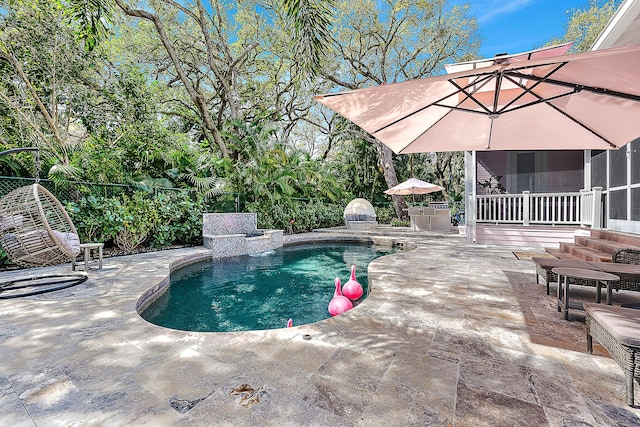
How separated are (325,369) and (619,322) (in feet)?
6.38

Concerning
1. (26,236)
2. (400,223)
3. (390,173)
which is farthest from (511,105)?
(390,173)

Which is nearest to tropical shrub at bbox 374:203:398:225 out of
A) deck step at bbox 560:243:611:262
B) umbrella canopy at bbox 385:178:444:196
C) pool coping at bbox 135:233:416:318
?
A: umbrella canopy at bbox 385:178:444:196

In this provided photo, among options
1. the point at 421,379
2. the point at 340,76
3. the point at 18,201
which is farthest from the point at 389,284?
the point at 340,76

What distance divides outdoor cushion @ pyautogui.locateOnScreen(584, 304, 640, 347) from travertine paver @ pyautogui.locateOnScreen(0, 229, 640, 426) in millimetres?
438

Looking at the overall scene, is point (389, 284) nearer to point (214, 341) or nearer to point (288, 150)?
point (214, 341)

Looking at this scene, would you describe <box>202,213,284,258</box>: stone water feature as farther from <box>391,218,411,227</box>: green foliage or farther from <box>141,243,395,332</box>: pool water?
<box>391,218,411,227</box>: green foliage

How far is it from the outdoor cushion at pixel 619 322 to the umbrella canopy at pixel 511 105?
1.83m

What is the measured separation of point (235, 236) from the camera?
8.89 metres

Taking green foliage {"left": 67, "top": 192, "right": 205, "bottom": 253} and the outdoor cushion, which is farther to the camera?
green foliage {"left": 67, "top": 192, "right": 205, "bottom": 253}

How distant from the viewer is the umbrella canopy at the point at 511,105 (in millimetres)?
2758

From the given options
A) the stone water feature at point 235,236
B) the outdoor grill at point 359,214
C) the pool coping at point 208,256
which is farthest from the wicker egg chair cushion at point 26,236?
the outdoor grill at point 359,214

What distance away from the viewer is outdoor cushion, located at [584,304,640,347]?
165 centimetres

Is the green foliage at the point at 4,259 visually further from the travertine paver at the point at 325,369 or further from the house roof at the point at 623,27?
the house roof at the point at 623,27

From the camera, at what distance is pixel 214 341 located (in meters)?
2.65
